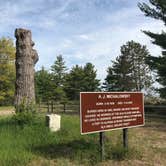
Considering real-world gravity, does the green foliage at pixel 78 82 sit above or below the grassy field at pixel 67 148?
above

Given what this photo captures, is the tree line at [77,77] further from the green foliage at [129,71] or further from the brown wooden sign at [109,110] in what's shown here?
the brown wooden sign at [109,110]

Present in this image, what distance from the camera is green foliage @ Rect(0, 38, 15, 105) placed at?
1922 inches

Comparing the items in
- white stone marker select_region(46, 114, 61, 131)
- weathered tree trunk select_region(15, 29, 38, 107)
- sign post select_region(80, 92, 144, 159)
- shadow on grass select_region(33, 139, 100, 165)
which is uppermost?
weathered tree trunk select_region(15, 29, 38, 107)

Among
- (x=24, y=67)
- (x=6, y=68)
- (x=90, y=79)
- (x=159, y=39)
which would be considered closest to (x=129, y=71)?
(x=90, y=79)

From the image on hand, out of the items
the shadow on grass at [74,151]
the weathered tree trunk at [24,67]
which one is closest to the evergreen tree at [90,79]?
the weathered tree trunk at [24,67]

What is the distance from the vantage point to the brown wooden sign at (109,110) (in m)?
7.74

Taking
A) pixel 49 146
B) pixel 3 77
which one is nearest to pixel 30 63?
pixel 49 146

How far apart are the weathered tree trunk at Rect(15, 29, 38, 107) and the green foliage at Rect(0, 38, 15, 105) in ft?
122

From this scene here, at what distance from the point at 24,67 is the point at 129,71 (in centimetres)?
5275

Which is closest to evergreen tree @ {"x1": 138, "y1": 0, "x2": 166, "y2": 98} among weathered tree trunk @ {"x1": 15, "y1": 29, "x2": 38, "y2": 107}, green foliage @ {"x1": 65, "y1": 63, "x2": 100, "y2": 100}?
weathered tree trunk @ {"x1": 15, "y1": 29, "x2": 38, "y2": 107}

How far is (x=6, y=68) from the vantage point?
161 ft

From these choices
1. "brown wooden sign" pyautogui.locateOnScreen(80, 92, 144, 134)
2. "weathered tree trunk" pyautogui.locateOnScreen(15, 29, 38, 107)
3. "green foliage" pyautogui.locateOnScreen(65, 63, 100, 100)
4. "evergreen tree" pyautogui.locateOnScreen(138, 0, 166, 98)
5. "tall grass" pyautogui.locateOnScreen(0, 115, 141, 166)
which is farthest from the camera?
"green foliage" pyautogui.locateOnScreen(65, 63, 100, 100)

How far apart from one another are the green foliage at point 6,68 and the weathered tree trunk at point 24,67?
122 feet

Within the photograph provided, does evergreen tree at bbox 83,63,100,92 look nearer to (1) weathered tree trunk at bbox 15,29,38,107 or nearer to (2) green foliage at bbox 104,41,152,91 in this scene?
(2) green foliage at bbox 104,41,152,91
